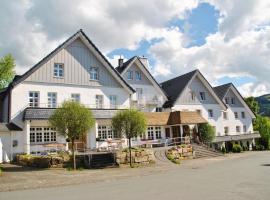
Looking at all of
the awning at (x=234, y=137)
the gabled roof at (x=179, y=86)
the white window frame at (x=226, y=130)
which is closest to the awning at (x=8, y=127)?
the gabled roof at (x=179, y=86)

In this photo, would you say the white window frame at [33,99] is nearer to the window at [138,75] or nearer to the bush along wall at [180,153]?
the bush along wall at [180,153]

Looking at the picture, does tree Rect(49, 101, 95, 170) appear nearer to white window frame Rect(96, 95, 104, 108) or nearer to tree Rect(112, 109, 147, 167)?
tree Rect(112, 109, 147, 167)

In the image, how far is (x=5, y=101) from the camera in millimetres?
28828

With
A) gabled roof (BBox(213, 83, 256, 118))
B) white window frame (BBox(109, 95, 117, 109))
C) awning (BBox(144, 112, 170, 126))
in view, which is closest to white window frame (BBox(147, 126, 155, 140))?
awning (BBox(144, 112, 170, 126))

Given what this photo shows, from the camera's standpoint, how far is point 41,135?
27.9m

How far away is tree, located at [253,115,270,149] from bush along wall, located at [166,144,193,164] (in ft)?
73.6

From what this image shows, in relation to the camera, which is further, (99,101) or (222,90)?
(222,90)

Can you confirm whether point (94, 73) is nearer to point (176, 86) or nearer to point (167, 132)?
point (167, 132)

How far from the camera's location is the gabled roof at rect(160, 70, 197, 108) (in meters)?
40.2

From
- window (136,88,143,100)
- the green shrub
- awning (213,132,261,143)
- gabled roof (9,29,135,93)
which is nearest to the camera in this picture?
gabled roof (9,29,135,93)

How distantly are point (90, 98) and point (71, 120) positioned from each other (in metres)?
9.68

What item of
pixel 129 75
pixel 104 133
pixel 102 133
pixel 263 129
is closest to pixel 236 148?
pixel 263 129

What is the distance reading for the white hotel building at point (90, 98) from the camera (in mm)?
26719

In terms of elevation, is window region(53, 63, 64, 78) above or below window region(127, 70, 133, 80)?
below
